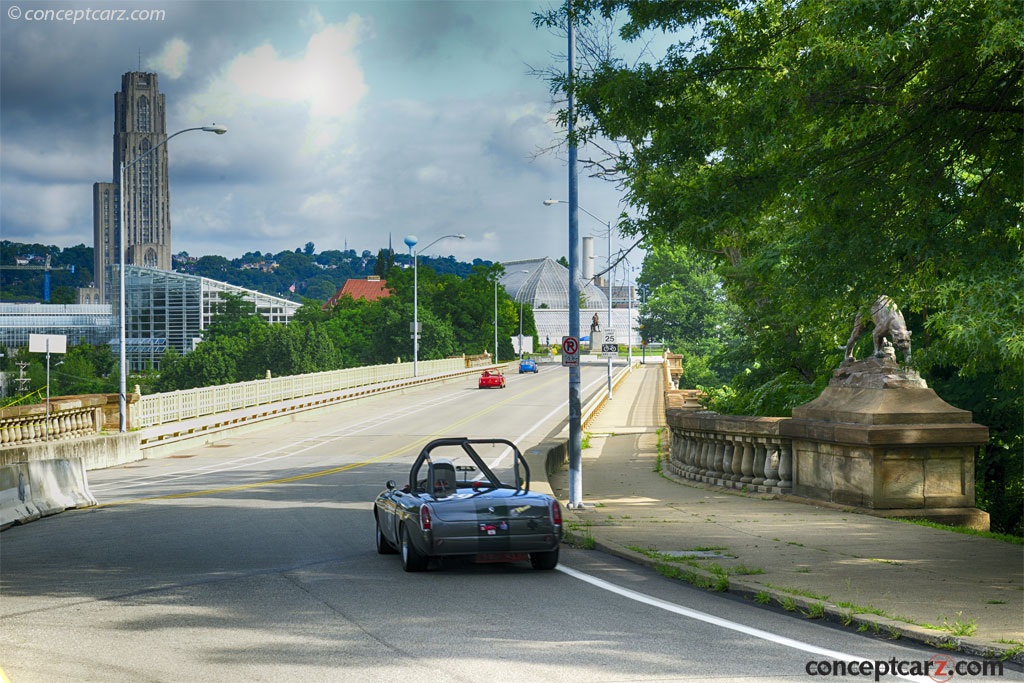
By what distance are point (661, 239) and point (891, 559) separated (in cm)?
436

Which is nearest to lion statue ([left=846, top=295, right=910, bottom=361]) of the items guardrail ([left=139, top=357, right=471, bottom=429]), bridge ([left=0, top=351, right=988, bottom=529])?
bridge ([left=0, top=351, right=988, bottom=529])

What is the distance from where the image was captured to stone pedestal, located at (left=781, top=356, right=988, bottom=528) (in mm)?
14727

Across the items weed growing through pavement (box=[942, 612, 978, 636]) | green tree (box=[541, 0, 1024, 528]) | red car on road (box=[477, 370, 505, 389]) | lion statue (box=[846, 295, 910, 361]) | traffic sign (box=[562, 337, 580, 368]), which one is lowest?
red car on road (box=[477, 370, 505, 389])

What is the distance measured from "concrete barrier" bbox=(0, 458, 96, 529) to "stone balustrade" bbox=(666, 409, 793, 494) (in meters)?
10.7

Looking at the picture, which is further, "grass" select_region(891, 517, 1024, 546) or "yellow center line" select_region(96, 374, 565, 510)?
"yellow center line" select_region(96, 374, 565, 510)

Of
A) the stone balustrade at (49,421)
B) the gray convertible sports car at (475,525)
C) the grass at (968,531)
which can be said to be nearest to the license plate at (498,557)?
the gray convertible sports car at (475,525)

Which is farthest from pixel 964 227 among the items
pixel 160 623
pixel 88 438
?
pixel 88 438

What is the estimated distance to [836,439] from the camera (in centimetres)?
1531

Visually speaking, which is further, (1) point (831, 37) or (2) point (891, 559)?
(2) point (891, 559)

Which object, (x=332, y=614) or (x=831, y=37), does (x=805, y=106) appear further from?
(x=332, y=614)

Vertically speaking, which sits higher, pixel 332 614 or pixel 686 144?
pixel 686 144

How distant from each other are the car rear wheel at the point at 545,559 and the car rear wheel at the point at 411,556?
1.14 metres

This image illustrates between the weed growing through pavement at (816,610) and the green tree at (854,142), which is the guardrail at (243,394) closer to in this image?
the green tree at (854,142)

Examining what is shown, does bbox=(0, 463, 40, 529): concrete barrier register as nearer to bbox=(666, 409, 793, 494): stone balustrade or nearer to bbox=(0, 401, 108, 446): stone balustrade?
bbox=(0, 401, 108, 446): stone balustrade
